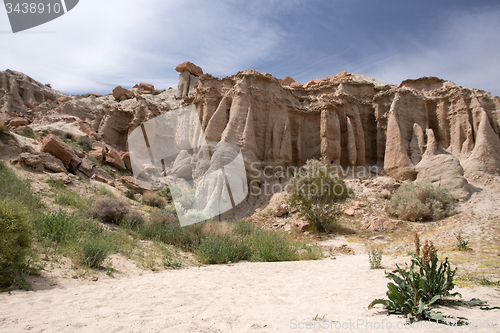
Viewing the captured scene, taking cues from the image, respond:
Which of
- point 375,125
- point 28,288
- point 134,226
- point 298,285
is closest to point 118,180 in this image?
point 134,226

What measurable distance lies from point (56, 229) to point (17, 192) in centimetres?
363

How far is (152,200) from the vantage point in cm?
1709

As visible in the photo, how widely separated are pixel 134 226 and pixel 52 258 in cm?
425

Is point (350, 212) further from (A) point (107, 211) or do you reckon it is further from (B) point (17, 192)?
(B) point (17, 192)

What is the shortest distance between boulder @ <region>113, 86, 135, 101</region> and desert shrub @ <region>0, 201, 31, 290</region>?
29.8 metres

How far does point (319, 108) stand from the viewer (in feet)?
73.3

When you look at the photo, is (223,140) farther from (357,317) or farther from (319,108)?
(357,317)

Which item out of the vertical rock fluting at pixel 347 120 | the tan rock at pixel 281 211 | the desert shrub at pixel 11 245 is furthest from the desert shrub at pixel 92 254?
the vertical rock fluting at pixel 347 120

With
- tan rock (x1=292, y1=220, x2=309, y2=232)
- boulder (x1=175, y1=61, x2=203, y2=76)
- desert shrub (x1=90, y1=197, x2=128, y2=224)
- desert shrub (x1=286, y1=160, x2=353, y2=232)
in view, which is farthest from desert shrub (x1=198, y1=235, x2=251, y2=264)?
boulder (x1=175, y1=61, x2=203, y2=76)

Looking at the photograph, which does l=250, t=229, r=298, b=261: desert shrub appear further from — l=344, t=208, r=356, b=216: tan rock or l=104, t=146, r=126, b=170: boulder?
l=104, t=146, r=126, b=170: boulder

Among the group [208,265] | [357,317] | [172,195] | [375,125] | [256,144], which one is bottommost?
[208,265]

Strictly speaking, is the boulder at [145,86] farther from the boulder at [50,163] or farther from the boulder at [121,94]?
the boulder at [50,163]

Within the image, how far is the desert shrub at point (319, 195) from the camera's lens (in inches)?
567

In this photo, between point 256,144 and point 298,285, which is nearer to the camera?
point 298,285
